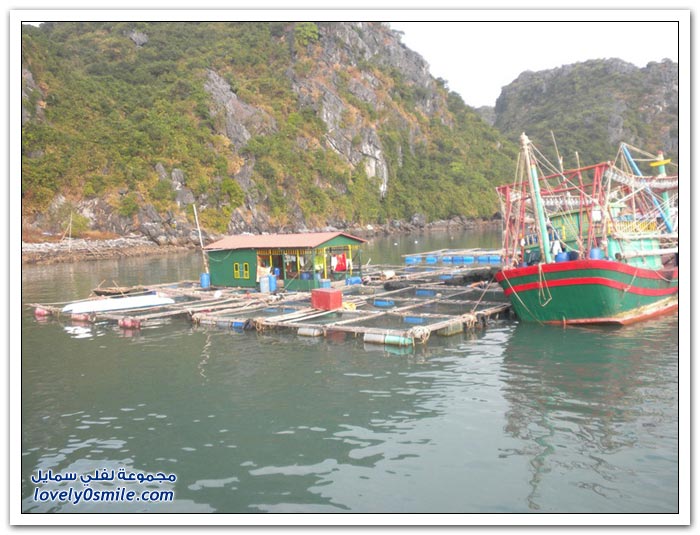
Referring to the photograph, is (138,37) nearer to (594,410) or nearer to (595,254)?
(595,254)

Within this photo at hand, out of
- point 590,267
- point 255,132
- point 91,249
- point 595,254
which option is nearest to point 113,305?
point 590,267

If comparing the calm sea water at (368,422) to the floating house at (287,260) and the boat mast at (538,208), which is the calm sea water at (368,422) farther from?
the floating house at (287,260)

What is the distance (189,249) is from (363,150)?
53558mm

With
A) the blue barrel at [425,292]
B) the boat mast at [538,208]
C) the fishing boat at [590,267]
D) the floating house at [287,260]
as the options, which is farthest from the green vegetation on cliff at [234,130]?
the boat mast at [538,208]

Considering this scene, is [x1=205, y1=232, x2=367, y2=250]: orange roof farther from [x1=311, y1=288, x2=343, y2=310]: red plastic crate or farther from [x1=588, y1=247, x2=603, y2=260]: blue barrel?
[x1=588, y1=247, x2=603, y2=260]: blue barrel

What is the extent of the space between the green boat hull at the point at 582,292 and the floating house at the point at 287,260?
11572 mm

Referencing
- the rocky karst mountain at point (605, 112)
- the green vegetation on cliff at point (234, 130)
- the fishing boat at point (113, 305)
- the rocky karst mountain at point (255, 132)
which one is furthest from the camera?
the rocky karst mountain at point (605, 112)

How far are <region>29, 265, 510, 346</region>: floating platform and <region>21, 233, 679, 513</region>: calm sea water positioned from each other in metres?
0.87

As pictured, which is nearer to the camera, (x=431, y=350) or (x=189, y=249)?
(x=431, y=350)

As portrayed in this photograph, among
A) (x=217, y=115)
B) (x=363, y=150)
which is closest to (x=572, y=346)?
(x=217, y=115)

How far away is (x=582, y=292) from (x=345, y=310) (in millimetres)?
9791

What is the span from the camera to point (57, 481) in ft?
33.4

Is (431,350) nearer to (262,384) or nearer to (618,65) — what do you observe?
(262,384)

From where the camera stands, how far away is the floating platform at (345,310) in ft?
68.3
